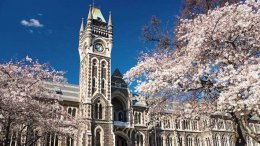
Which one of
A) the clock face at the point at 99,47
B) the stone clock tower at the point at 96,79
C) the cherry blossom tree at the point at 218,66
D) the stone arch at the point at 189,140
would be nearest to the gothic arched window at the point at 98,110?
the stone clock tower at the point at 96,79

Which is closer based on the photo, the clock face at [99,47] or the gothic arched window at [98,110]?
the gothic arched window at [98,110]

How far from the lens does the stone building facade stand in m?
48.8

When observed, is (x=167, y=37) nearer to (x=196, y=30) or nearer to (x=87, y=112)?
(x=196, y=30)

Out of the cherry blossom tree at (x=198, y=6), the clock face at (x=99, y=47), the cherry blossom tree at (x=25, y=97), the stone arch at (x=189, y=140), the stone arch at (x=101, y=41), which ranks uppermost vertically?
the stone arch at (x=101, y=41)

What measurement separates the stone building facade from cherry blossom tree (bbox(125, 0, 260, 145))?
3186 centimetres

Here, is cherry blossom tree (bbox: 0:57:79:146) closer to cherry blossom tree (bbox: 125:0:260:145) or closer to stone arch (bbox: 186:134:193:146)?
cherry blossom tree (bbox: 125:0:260:145)

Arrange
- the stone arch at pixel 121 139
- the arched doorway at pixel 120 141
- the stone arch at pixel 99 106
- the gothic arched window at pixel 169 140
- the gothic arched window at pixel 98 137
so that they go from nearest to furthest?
the gothic arched window at pixel 98 137
the stone arch at pixel 99 106
the stone arch at pixel 121 139
the arched doorway at pixel 120 141
the gothic arched window at pixel 169 140

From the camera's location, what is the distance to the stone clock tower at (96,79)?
1909 inches

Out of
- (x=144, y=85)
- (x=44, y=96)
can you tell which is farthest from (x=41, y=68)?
(x=144, y=85)

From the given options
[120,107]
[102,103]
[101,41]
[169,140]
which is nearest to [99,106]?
[102,103]

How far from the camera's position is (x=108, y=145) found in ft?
160

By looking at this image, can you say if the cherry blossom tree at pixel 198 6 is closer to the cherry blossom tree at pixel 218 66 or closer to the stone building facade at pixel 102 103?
the cherry blossom tree at pixel 218 66

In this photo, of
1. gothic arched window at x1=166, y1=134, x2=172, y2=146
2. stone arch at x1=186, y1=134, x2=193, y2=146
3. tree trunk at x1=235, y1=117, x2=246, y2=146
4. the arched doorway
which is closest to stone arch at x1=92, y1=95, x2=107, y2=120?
the arched doorway

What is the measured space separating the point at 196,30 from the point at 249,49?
310 centimetres
